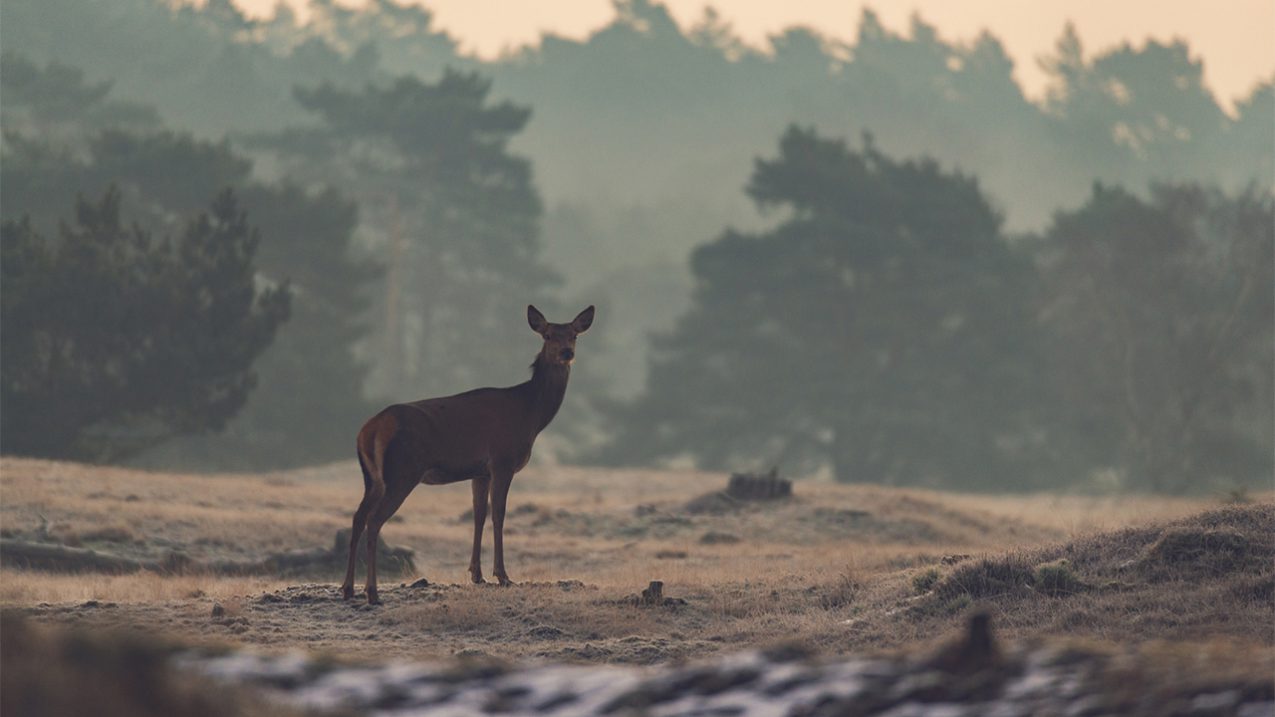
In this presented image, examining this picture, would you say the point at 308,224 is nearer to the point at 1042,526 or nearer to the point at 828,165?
the point at 828,165

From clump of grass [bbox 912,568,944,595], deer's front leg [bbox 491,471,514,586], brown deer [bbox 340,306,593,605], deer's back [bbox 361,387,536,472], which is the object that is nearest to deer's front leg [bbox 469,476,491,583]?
brown deer [bbox 340,306,593,605]

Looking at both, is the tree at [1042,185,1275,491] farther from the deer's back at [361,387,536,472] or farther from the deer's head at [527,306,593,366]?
the deer's back at [361,387,536,472]

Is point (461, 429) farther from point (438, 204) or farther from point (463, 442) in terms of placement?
point (438, 204)

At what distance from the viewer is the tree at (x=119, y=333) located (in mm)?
38625

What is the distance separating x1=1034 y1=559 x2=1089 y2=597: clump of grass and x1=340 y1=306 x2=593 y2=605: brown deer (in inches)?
201

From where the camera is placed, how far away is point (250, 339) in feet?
135

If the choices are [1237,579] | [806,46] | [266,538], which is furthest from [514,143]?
[1237,579]

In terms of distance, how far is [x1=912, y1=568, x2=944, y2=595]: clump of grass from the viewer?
1561 centimetres

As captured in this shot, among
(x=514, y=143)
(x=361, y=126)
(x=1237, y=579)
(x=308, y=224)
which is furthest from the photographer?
(x=514, y=143)

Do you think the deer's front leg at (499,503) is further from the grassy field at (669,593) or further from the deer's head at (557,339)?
the deer's head at (557,339)

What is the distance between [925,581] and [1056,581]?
1304mm

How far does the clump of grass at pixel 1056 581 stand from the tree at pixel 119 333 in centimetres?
2884

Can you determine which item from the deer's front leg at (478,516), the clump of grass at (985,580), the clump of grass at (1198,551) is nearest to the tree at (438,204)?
the deer's front leg at (478,516)

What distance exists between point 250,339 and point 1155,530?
2920cm
